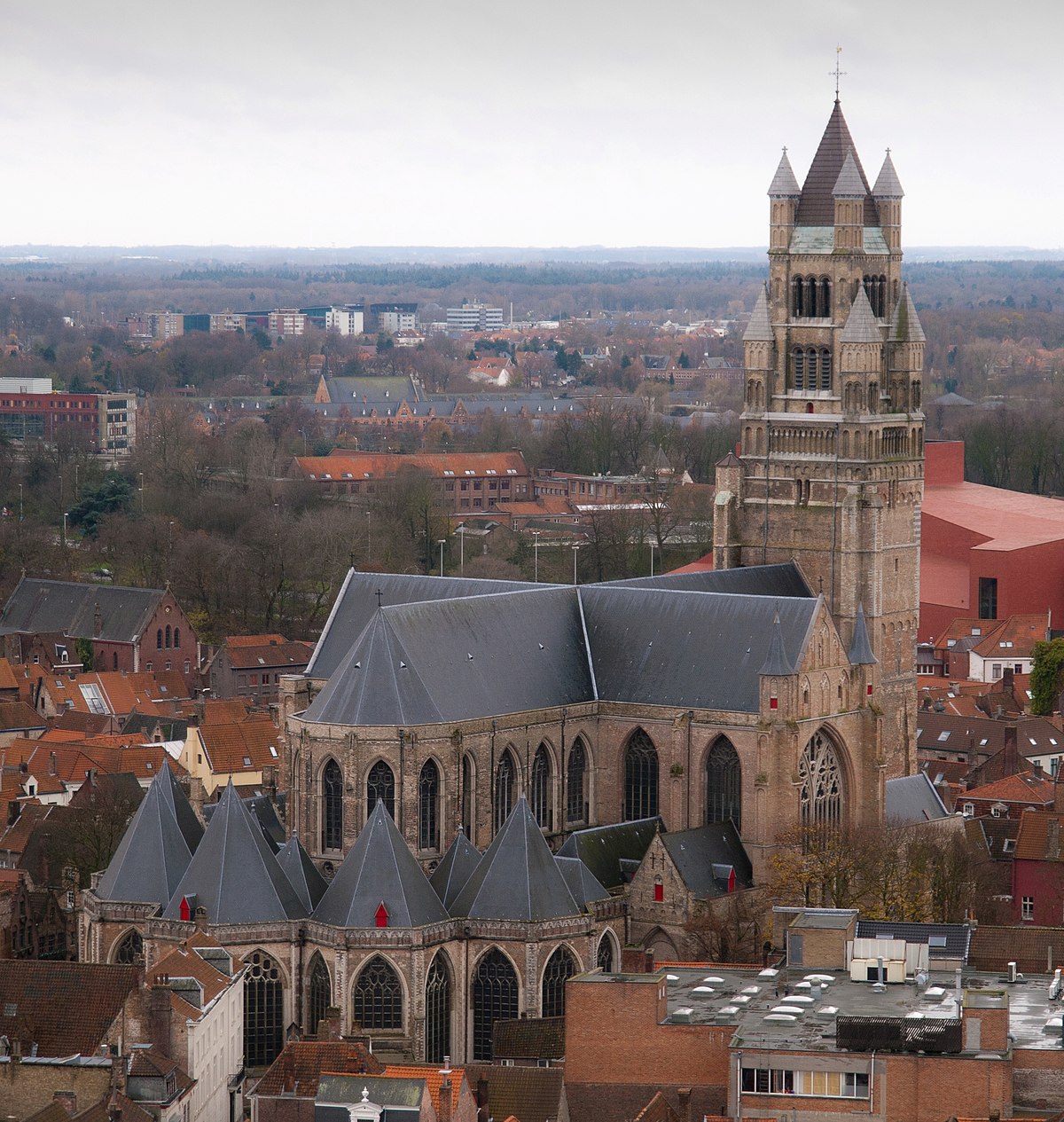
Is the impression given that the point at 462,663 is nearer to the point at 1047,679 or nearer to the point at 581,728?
the point at 581,728

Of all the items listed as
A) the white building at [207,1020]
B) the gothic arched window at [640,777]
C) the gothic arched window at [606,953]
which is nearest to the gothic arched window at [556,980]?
the gothic arched window at [606,953]

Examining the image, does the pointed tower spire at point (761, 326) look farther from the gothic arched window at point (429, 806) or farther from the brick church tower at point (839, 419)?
the gothic arched window at point (429, 806)

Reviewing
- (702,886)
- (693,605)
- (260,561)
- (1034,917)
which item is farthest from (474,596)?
(260,561)

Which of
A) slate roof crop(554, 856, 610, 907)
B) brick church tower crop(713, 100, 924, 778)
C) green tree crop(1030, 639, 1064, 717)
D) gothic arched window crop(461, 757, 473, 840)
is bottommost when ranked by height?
green tree crop(1030, 639, 1064, 717)

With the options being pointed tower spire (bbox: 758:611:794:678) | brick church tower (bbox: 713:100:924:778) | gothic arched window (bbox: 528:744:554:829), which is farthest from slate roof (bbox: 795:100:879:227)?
gothic arched window (bbox: 528:744:554:829)

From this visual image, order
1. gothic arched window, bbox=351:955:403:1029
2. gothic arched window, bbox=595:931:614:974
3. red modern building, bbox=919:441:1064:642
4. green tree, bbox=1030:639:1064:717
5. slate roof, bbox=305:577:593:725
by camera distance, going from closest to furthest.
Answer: gothic arched window, bbox=351:955:403:1029 → gothic arched window, bbox=595:931:614:974 → slate roof, bbox=305:577:593:725 → green tree, bbox=1030:639:1064:717 → red modern building, bbox=919:441:1064:642

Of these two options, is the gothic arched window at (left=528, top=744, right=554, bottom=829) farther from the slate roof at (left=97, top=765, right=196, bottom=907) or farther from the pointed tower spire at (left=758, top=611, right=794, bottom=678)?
the slate roof at (left=97, top=765, right=196, bottom=907)

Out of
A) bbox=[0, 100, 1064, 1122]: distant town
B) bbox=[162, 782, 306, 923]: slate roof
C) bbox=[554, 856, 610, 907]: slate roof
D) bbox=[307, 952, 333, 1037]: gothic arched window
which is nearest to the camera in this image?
bbox=[0, 100, 1064, 1122]: distant town
